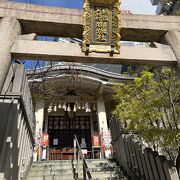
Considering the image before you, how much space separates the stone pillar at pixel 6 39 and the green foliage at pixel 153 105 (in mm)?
4007

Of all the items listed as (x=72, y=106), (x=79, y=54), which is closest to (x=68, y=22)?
(x=79, y=54)

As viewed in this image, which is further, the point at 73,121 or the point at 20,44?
the point at 73,121

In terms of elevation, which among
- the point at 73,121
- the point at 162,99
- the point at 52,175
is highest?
the point at 73,121

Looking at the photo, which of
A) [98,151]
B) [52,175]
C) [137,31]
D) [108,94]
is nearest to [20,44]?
[137,31]

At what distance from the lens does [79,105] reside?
54.9 feet

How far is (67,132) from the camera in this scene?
17.7 meters

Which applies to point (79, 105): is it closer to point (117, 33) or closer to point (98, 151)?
point (98, 151)

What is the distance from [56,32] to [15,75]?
1811 mm

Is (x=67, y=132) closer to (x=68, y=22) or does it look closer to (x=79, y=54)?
(x=68, y=22)

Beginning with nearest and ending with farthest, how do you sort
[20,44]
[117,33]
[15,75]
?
[20,44], [117,33], [15,75]

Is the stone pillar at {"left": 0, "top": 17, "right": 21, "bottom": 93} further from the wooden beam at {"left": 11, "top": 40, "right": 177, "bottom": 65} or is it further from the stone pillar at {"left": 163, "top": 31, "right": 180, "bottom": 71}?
the stone pillar at {"left": 163, "top": 31, "right": 180, "bottom": 71}

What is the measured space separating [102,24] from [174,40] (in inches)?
69.7

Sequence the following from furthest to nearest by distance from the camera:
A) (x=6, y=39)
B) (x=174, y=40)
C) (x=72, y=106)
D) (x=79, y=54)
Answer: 1. (x=72, y=106)
2. (x=174, y=40)
3. (x=79, y=54)
4. (x=6, y=39)

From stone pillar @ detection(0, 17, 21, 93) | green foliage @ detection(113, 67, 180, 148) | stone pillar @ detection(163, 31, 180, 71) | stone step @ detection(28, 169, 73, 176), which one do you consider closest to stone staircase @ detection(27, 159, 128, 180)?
stone step @ detection(28, 169, 73, 176)
